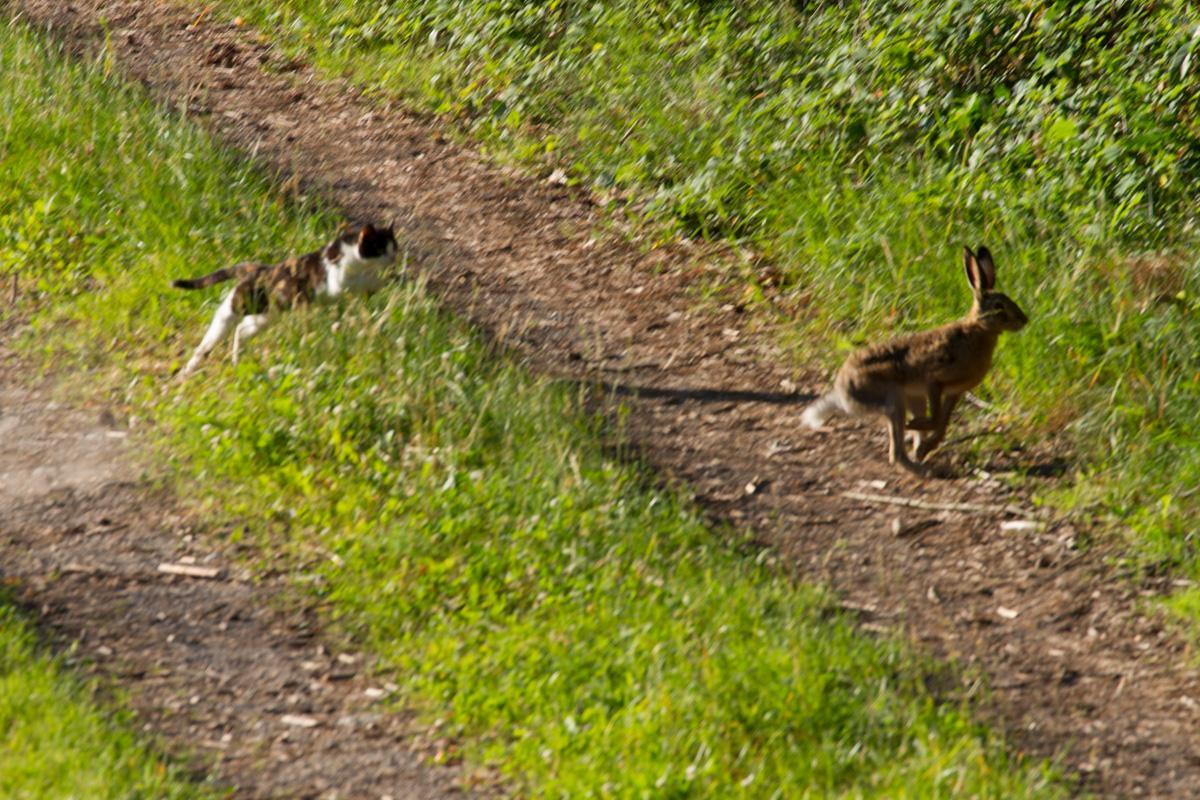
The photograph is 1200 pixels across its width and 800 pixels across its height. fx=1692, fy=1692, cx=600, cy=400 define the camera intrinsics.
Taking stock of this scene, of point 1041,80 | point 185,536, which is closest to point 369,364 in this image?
point 185,536

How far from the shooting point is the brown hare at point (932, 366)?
7.40m

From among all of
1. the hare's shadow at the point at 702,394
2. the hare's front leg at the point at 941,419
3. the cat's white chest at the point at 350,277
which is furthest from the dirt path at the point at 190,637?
the hare's front leg at the point at 941,419

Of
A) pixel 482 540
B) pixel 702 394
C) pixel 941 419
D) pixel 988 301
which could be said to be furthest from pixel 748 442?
pixel 482 540

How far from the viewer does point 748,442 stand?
7.94 m

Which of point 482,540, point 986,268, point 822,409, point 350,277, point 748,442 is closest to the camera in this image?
point 482,540

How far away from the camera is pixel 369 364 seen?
7.64 metres

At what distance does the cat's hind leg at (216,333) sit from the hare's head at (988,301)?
3.43 meters

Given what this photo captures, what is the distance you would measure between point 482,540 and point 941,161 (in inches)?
161

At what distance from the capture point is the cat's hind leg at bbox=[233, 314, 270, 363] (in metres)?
7.93

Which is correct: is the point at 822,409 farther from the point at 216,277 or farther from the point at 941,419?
the point at 216,277

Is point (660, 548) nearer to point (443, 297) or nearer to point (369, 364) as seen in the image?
point (369, 364)

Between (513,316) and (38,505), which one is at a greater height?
(513,316)

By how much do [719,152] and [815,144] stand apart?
0.59 metres

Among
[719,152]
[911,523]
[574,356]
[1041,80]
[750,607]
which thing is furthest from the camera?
[719,152]
